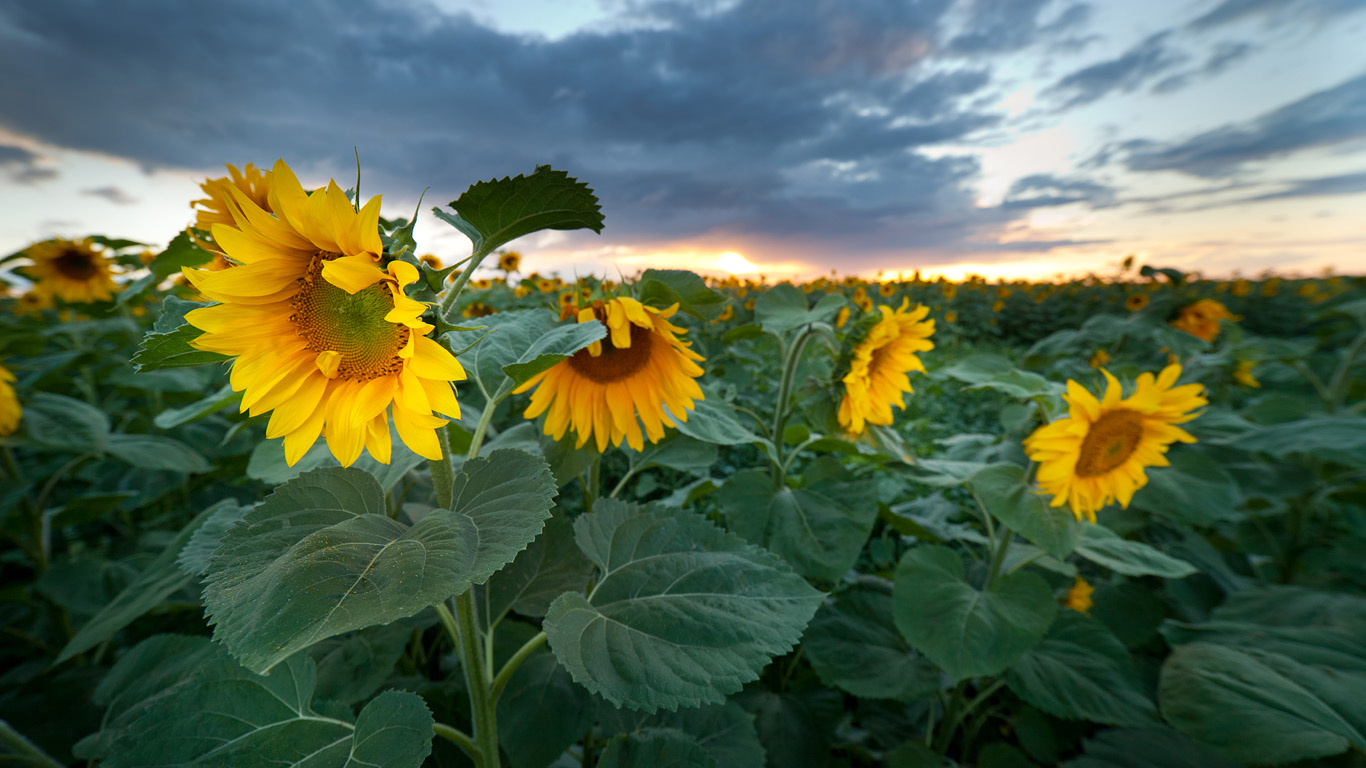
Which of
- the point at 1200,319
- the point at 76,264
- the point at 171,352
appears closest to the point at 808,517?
the point at 171,352

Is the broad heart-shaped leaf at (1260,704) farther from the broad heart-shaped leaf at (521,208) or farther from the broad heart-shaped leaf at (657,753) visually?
the broad heart-shaped leaf at (521,208)

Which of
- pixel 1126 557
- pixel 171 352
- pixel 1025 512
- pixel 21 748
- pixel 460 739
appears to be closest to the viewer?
pixel 171 352

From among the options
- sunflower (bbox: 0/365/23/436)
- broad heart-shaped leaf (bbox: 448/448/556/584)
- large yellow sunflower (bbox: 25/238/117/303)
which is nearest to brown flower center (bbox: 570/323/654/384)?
broad heart-shaped leaf (bbox: 448/448/556/584)

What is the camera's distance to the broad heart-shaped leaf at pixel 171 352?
1.89 ft

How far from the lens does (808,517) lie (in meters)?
1.23

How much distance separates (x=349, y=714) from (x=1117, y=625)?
188 centimetres

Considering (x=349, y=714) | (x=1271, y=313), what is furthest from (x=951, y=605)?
(x=1271, y=313)

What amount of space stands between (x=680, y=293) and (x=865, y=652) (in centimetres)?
94

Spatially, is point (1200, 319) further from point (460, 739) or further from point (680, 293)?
point (460, 739)

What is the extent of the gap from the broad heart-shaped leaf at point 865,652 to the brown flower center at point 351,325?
107cm

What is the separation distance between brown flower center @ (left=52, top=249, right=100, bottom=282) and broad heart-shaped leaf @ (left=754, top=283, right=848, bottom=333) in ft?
12.3

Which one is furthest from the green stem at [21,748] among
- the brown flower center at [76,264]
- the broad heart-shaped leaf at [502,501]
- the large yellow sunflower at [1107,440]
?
the brown flower center at [76,264]

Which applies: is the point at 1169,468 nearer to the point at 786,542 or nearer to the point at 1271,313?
the point at 786,542

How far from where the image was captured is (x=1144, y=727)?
46.3 inches
